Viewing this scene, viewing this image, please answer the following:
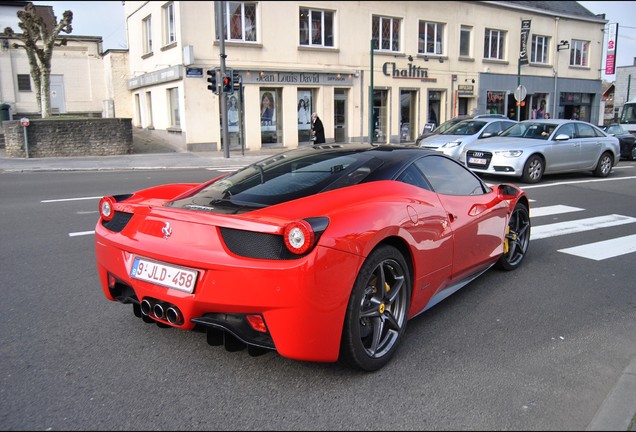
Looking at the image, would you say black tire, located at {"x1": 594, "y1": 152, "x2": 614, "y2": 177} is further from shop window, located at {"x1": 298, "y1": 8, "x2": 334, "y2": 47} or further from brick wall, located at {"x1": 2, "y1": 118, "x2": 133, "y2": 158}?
brick wall, located at {"x1": 2, "y1": 118, "x2": 133, "y2": 158}

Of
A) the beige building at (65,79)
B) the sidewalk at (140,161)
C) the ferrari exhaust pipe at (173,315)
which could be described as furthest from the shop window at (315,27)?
the ferrari exhaust pipe at (173,315)

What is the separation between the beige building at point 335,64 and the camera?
23.2 meters

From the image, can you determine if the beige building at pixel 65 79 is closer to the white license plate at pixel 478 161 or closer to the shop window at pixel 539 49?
the white license plate at pixel 478 161

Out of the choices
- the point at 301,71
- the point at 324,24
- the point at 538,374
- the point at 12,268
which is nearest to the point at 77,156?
the point at 301,71

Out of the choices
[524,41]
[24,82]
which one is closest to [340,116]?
[524,41]

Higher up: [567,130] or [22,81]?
[22,81]

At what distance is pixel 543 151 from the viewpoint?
1289cm

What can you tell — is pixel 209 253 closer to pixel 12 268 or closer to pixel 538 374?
pixel 538 374

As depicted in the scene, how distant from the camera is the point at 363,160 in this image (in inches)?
160

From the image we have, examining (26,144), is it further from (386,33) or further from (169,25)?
(386,33)

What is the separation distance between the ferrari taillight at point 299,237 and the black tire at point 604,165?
45.1 ft

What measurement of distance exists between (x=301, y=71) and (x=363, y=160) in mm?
21836

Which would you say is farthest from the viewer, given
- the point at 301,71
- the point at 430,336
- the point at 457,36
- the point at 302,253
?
the point at 457,36

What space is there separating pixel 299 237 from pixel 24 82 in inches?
1371
